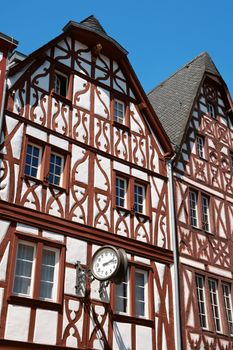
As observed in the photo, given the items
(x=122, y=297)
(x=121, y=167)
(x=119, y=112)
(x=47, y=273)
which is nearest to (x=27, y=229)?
(x=47, y=273)

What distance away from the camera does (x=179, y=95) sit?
19.1 metres

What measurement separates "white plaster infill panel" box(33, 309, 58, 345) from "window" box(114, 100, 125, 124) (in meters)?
6.76

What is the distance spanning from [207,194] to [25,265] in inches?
312

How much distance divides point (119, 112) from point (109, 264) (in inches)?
232

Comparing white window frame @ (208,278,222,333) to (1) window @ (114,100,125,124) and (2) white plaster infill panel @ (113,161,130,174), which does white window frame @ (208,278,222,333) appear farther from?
(1) window @ (114,100,125,124)

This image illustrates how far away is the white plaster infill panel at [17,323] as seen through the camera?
960 cm

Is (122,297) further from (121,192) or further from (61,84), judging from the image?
(61,84)

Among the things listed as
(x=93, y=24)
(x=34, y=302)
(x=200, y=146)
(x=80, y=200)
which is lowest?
(x=34, y=302)

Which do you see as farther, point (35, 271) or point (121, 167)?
point (121, 167)

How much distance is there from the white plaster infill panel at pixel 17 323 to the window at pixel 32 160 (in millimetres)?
3390

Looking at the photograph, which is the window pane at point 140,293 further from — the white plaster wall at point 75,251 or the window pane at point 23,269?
the window pane at point 23,269

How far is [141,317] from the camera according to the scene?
483 inches

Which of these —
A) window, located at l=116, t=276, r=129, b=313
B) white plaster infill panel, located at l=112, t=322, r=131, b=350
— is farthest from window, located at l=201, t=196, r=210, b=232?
white plaster infill panel, located at l=112, t=322, r=131, b=350

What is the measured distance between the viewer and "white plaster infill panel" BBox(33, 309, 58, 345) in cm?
1002
